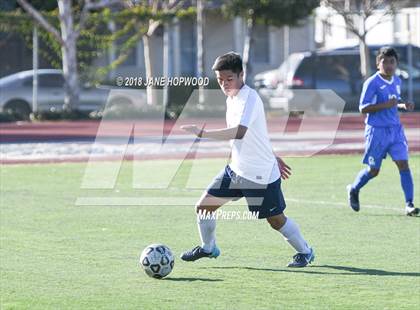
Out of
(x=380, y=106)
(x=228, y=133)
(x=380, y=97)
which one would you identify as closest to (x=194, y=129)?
(x=228, y=133)

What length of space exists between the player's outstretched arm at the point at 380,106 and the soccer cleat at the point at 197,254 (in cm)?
378

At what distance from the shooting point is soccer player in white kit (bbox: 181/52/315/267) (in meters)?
9.23

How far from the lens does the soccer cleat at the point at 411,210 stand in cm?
1315

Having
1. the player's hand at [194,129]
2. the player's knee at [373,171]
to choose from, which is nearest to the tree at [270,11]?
the player's knee at [373,171]

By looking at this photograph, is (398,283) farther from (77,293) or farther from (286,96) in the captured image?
(286,96)

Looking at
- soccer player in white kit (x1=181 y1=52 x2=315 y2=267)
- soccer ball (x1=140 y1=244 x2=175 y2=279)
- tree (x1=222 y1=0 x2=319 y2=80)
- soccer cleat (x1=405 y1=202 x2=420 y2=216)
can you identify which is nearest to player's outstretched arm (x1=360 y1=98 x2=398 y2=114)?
soccer cleat (x1=405 y1=202 x2=420 y2=216)

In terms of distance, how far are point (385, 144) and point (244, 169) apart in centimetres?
411

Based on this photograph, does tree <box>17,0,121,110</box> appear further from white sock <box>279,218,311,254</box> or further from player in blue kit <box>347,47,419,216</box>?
white sock <box>279,218,311,254</box>

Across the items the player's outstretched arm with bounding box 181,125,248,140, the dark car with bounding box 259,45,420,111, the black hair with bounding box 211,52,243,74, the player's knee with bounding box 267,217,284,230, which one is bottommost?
the dark car with bounding box 259,45,420,111

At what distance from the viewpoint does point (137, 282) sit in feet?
30.3

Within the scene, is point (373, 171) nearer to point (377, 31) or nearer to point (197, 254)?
A: point (197, 254)

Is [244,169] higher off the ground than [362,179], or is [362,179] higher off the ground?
[244,169]

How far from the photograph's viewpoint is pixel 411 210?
13156mm

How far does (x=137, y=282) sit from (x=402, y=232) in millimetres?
3807
